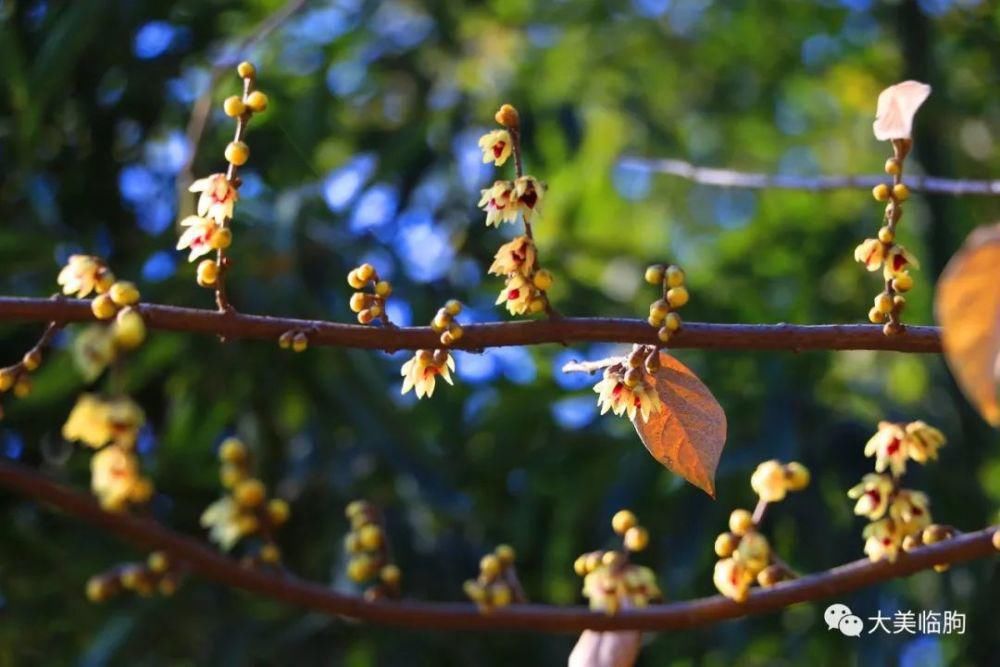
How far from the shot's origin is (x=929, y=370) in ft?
7.93

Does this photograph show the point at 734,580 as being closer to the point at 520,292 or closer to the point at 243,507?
the point at 520,292

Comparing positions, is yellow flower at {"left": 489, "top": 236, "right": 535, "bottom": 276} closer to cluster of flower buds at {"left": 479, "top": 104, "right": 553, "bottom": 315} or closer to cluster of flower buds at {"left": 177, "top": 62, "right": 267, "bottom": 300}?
cluster of flower buds at {"left": 479, "top": 104, "right": 553, "bottom": 315}

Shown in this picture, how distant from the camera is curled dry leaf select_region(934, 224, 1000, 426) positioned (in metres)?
0.50

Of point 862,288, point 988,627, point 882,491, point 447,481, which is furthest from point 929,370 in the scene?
point 882,491

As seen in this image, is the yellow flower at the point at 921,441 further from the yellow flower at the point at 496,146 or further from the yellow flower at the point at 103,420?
the yellow flower at the point at 103,420

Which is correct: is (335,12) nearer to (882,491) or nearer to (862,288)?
(862,288)

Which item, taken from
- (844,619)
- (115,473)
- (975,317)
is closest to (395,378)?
(844,619)

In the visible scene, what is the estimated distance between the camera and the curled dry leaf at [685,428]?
819 mm

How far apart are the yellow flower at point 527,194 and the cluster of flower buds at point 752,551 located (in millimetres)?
288

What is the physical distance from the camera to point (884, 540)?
0.88 metres

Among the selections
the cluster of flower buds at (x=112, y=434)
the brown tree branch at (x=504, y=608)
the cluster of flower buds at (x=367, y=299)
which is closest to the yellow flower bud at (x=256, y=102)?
the cluster of flower buds at (x=367, y=299)

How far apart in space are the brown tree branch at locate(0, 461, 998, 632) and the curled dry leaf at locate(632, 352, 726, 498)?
113 mm

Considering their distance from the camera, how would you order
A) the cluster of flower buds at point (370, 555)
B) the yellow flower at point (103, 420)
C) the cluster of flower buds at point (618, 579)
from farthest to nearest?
1. the cluster of flower buds at point (370, 555)
2. the cluster of flower buds at point (618, 579)
3. the yellow flower at point (103, 420)

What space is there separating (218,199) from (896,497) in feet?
1.71
